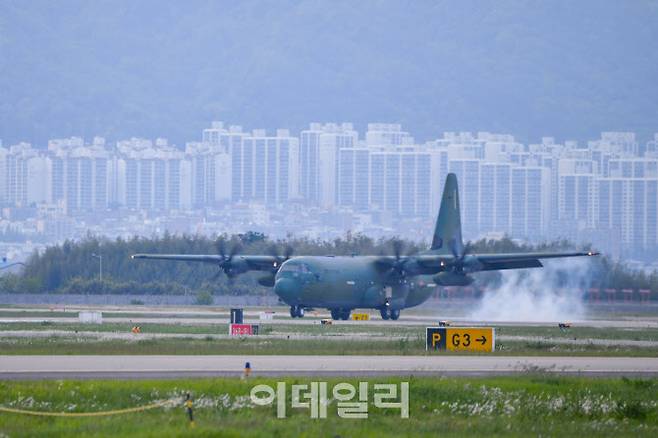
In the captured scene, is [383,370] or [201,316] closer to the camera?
[383,370]

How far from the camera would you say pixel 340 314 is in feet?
207

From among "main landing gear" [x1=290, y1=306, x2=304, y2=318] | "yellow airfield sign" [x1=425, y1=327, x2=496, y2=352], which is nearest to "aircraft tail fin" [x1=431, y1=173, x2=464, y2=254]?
"main landing gear" [x1=290, y1=306, x2=304, y2=318]

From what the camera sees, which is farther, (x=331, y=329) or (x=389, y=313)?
(x=389, y=313)

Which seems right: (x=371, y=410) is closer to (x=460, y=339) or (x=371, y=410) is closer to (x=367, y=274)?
(x=460, y=339)

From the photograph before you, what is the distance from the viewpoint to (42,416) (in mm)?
23781

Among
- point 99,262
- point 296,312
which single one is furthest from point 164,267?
point 296,312

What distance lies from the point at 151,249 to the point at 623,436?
8134 cm

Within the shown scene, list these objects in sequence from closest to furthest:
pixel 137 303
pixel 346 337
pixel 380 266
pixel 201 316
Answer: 1. pixel 346 337
2. pixel 380 266
3. pixel 201 316
4. pixel 137 303

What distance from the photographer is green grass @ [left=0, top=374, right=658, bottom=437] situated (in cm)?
2273

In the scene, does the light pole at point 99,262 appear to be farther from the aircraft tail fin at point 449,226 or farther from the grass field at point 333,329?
the grass field at point 333,329

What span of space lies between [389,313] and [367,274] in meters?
3.17

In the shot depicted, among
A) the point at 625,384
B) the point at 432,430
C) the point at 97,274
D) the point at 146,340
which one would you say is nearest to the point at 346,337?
the point at 146,340

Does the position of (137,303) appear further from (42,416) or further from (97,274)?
(42,416)

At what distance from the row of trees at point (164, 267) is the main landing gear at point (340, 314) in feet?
82.0
